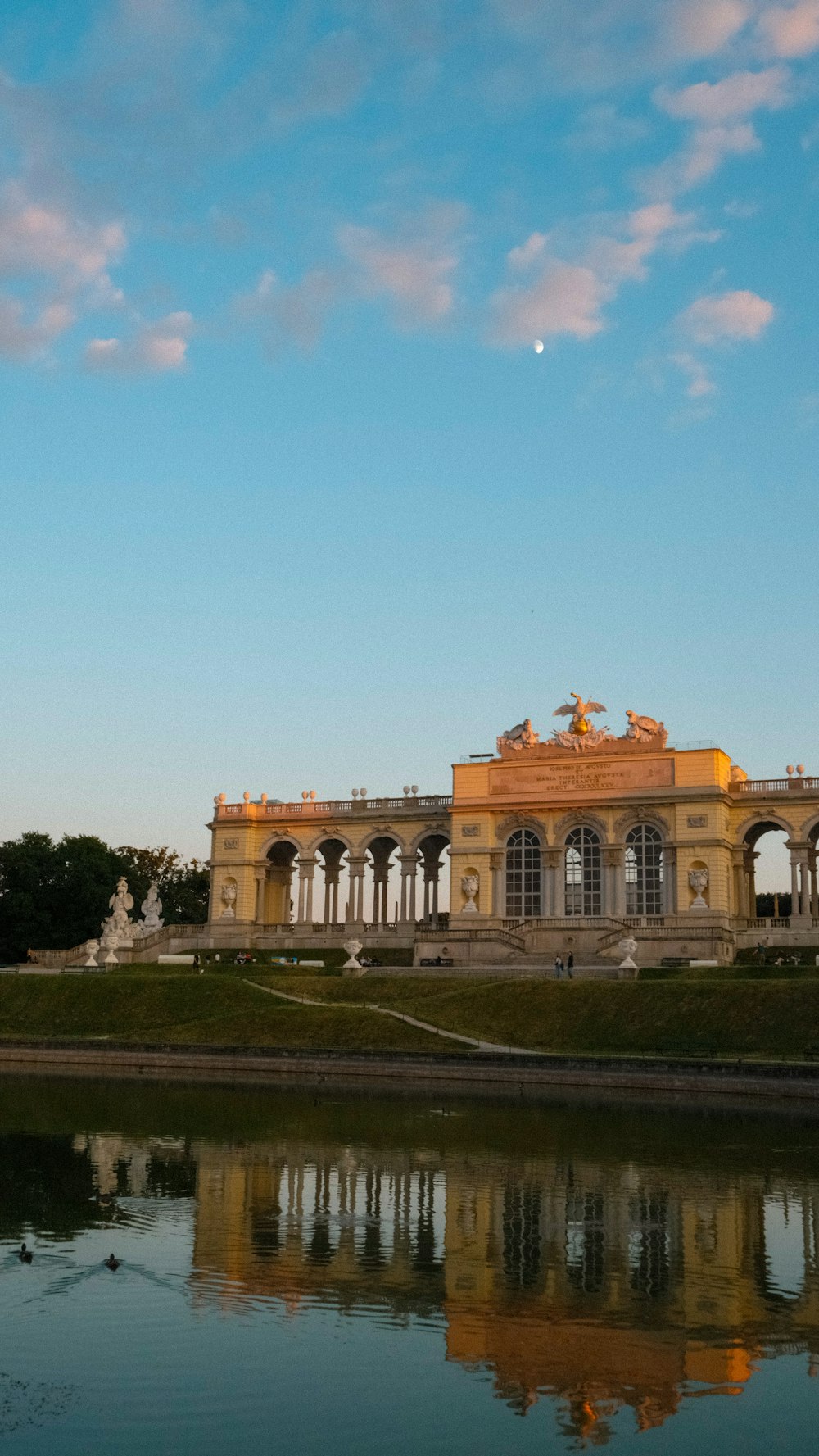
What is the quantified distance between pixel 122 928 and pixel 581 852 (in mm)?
25385

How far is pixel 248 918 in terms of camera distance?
8169cm

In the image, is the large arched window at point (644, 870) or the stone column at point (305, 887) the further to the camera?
the stone column at point (305, 887)

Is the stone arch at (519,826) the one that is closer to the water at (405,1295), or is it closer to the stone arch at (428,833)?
the stone arch at (428,833)

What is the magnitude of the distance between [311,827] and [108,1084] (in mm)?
42508

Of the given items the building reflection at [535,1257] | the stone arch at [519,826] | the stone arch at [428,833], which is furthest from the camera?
the stone arch at [428,833]

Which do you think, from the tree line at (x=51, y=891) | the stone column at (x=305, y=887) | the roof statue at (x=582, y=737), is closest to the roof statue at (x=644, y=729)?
the roof statue at (x=582, y=737)

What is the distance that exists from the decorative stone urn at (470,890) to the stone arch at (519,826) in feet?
8.39

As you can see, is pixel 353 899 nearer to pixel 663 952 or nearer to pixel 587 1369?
pixel 663 952

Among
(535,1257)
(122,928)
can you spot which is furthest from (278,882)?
(535,1257)

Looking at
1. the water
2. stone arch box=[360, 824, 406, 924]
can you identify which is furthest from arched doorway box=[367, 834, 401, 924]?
the water

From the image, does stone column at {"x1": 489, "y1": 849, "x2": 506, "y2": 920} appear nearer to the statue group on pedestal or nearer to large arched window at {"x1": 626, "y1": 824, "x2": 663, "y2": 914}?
large arched window at {"x1": 626, "y1": 824, "x2": 663, "y2": 914}

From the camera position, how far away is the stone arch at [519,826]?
74.4 m

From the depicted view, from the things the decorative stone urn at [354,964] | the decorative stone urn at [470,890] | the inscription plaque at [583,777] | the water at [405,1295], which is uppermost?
the inscription plaque at [583,777]

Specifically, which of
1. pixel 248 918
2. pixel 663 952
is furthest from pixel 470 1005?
pixel 248 918
